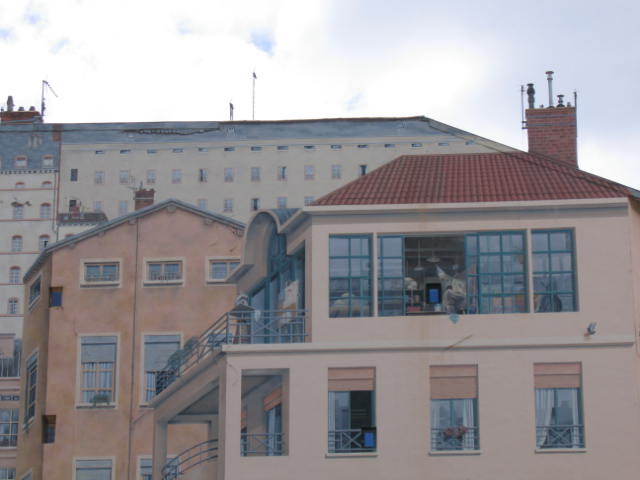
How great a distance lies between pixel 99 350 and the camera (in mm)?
52469

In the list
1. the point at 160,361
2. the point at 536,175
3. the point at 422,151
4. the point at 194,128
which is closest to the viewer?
the point at 536,175

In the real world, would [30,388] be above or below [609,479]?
above

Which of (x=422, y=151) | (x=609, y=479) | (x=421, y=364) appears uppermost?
(x=422, y=151)

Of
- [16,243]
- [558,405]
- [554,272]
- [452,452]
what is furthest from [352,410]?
[16,243]

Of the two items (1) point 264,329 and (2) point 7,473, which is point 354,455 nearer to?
(1) point 264,329

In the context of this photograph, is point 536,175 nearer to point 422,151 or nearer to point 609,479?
point 609,479

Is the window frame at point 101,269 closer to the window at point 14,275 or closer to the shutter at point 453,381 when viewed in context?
the shutter at point 453,381

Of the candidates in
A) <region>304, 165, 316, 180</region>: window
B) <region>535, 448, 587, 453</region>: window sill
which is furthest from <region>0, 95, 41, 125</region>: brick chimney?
<region>535, 448, 587, 453</region>: window sill

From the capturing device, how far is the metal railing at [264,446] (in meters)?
35.6

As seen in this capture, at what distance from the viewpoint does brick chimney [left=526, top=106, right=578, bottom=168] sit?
133 ft

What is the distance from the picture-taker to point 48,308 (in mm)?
53500

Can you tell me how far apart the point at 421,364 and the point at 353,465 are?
9.98 ft

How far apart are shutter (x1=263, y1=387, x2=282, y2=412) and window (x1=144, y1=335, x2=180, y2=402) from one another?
45.2 feet

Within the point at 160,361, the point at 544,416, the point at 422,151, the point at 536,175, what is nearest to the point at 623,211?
the point at 536,175
